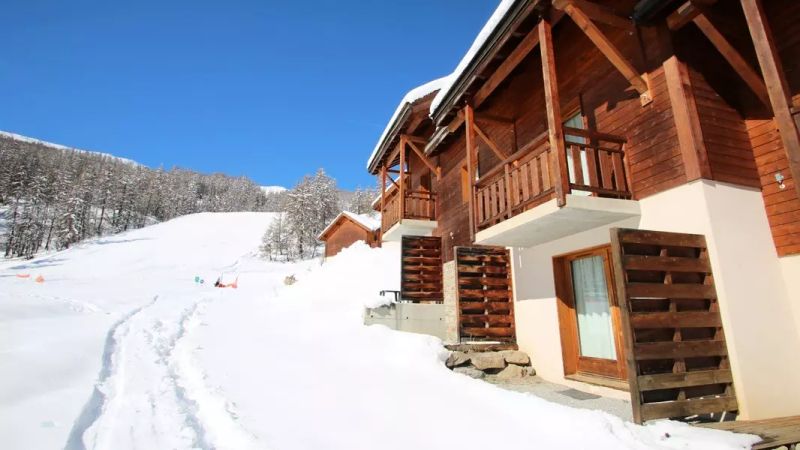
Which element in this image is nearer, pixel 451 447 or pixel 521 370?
pixel 451 447

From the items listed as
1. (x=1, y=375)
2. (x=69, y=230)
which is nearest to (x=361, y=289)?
(x=1, y=375)

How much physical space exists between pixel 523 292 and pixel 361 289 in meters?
12.5

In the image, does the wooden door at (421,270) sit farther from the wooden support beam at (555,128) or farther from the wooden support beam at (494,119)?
the wooden support beam at (555,128)

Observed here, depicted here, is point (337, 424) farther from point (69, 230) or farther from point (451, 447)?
point (69, 230)

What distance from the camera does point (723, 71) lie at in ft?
19.4

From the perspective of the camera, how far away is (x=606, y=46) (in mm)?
5742

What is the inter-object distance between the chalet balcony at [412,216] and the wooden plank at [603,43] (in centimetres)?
835

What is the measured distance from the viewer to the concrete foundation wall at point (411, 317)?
1173cm

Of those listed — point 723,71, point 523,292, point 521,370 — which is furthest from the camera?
point 523,292

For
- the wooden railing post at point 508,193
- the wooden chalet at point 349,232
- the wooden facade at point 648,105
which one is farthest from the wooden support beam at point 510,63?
the wooden chalet at point 349,232

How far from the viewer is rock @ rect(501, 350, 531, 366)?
26.4 ft

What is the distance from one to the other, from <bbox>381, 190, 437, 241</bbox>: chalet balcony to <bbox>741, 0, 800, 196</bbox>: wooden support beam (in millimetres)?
10210

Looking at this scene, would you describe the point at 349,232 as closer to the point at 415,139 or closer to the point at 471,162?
the point at 415,139

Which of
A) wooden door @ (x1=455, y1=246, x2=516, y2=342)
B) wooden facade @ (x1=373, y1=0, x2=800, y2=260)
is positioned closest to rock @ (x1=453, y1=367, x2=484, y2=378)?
wooden door @ (x1=455, y1=246, x2=516, y2=342)
